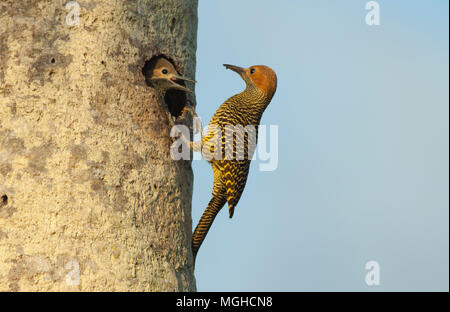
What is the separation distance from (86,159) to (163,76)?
0.80 m

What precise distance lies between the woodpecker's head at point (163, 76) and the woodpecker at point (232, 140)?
0.44 meters

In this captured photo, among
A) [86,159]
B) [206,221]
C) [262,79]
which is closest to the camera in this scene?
[86,159]

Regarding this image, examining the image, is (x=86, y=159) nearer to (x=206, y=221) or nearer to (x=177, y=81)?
(x=177, y=81)

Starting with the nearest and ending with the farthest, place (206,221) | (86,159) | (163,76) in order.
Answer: (86,159) → (163,76) → (206,221)

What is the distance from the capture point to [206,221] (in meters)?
4.57

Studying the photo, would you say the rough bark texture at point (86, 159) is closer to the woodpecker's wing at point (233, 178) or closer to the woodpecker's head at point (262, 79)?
the woodpecker's wing at point (233, 178)

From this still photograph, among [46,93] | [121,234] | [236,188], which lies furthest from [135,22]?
[236,188]

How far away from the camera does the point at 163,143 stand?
3.84 meters

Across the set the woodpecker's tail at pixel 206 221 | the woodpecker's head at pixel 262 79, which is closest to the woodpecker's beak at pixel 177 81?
the woodpecker's tail at pixel 206 221

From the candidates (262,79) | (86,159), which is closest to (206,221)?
(86,159)

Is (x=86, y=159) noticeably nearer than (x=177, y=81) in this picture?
Yes

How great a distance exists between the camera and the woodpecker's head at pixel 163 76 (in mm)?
3970

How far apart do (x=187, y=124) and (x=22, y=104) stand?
1183 mm

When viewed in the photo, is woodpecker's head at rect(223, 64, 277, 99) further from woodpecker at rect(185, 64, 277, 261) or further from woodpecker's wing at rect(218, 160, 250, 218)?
woodpecker's wing at rect(218, 160, 250, 218)
